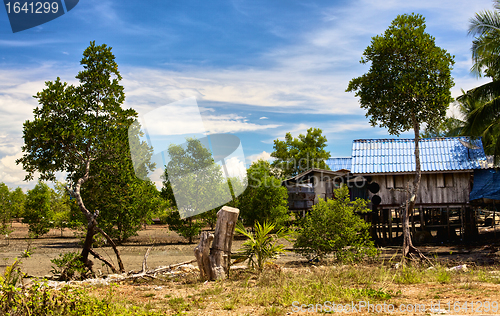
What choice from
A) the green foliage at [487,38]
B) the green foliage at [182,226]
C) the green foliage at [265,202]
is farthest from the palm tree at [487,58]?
the green foliage at [182,226]

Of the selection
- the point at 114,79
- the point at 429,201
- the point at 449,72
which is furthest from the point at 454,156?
Answer: the point at 114,79

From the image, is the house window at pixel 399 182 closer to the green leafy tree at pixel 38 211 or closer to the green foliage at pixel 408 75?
the green foliage at pixel 408 75

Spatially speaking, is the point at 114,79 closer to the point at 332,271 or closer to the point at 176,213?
the point at 332,271

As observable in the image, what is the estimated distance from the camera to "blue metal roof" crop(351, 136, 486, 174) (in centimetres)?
2092

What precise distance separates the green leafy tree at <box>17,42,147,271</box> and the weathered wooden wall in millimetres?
15618

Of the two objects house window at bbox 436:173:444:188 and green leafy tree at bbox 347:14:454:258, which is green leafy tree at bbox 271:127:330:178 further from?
green leafy tree at bbox 347:14:454:258

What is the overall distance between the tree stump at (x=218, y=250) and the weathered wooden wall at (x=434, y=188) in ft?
47.6

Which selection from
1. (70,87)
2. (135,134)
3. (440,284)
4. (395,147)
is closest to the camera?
(440,284)

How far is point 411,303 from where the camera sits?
6.29 m

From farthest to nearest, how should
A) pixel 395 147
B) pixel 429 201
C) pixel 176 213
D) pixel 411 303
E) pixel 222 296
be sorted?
pixel 176 213, pixel 395 147, pixel 429 201, pixel 222 296, pixel 411 303

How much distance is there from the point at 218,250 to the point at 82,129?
5.62m

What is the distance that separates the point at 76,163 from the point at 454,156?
20083 millimetres

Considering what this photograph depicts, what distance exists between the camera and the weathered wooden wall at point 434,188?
69.3ft

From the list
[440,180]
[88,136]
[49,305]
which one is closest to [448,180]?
[440,180]
